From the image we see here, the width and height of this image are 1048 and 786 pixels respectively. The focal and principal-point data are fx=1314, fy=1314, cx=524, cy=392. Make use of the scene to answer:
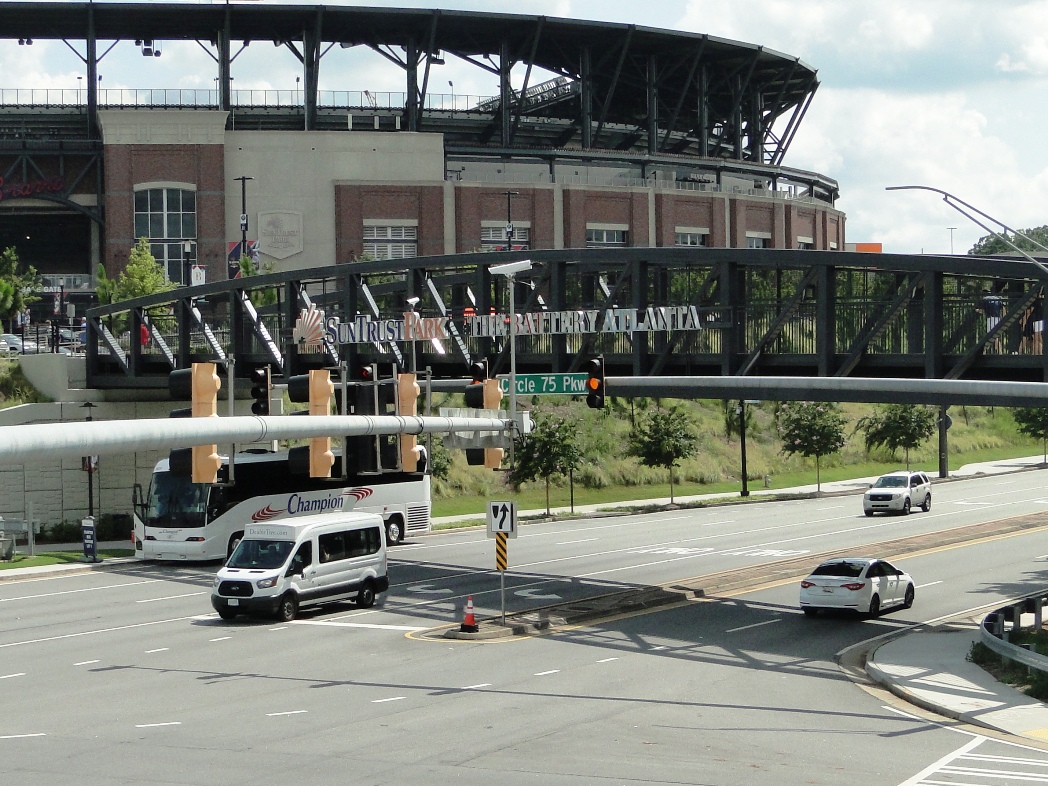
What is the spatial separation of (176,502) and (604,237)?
211 feet

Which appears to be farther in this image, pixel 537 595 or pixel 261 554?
pixel 537 595

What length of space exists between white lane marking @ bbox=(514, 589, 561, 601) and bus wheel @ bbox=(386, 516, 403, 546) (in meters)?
13.3

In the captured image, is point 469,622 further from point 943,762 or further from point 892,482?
point 892,482

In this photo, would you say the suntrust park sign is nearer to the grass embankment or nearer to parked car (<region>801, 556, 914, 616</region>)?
parked car (<region>801, 556, 914, 616</region>)

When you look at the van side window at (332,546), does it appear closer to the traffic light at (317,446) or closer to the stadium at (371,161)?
the traffic light at (317,446)

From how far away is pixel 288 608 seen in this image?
30.0 meters

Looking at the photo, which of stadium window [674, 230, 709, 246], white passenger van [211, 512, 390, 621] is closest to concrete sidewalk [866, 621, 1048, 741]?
white passenger van [211, 512, 390, 621]

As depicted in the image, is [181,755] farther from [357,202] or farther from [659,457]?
[357,202]

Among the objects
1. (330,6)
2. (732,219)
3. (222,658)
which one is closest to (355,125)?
(330,6)

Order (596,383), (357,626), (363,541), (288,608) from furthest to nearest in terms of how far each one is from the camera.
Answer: (363,541) < (288,608) < (357,626) < (596,383)

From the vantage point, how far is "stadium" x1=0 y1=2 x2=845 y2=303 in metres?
91.2

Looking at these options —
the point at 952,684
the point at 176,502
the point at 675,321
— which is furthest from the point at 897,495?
the point at 952,684

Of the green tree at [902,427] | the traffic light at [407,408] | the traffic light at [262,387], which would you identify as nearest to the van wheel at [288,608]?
the traffic light at [407,408]

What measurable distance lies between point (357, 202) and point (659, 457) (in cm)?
3688
